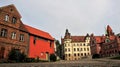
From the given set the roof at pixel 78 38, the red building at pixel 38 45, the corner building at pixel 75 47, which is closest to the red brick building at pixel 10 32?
the red building at pixel 38 45

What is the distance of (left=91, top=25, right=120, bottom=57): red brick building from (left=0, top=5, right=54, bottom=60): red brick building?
3193 cm

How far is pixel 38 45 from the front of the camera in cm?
3734

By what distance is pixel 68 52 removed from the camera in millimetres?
86750

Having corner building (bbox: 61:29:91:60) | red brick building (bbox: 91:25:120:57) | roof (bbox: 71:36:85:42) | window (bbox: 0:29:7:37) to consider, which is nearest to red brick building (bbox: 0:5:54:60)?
window (bbox: 0:29:7:37)

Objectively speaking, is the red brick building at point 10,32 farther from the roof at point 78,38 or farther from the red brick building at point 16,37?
the roof at point 78,38

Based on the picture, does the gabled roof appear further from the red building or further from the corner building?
the corner building

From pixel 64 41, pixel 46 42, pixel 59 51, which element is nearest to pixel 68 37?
pixel 64 41

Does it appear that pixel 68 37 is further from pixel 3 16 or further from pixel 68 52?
pixel 3 16

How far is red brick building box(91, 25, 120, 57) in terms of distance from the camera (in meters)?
55.9

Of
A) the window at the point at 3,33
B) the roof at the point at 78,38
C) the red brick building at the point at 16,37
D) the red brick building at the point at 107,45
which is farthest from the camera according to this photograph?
the roof at the point at 78,38

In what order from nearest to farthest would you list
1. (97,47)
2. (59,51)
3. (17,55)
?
Result: 1. (17,55)
2. (97,47)
3. (59,51)

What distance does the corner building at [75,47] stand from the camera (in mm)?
86106

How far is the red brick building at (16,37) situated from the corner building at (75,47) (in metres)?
47.9

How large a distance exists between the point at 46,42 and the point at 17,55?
15752mm
